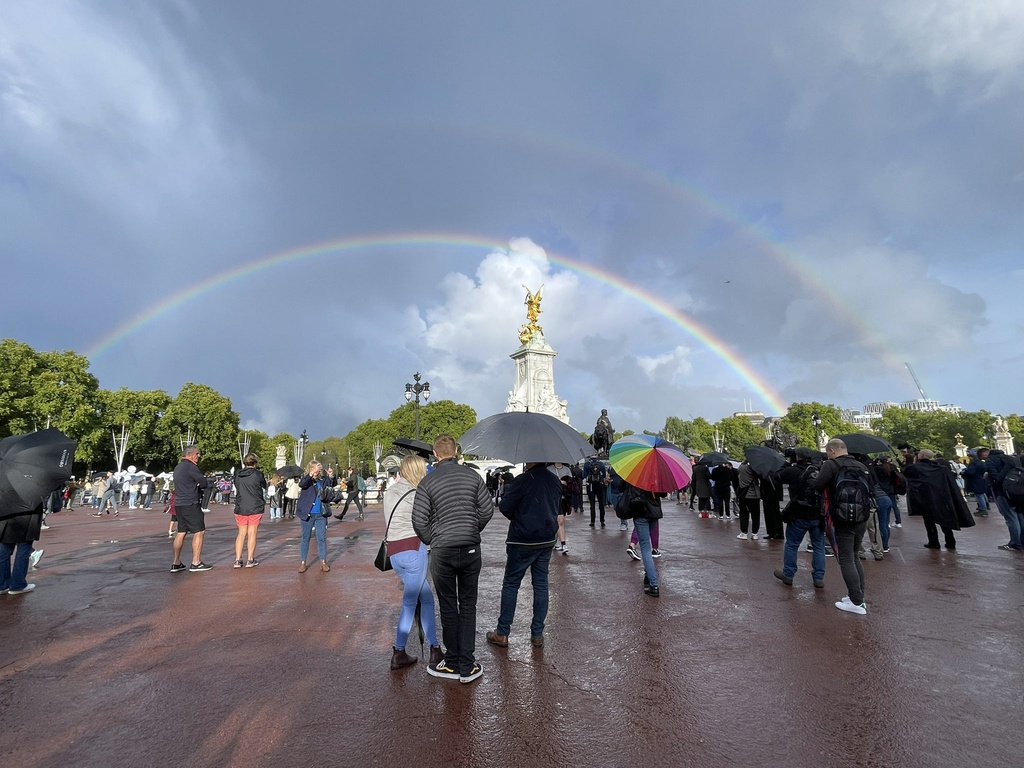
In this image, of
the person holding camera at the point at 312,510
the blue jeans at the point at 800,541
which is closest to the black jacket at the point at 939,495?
the blue jeans at the point at 800,541

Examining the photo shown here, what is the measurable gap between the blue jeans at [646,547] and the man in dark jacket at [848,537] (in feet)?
6.80

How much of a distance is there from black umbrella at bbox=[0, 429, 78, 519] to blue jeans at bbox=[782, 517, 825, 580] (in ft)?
30.3

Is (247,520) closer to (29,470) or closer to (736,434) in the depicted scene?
(29,470)

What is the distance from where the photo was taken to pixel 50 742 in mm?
3525

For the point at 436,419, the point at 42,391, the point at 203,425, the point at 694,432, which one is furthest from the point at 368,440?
the point at 694,432

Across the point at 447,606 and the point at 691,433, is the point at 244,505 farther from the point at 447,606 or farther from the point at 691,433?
the point at 691,433

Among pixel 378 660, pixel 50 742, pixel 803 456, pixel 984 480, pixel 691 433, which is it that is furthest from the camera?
pixel 691 433

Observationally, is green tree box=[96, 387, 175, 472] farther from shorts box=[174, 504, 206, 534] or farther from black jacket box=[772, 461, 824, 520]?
black jacket box=[772, 461, 824, 520]

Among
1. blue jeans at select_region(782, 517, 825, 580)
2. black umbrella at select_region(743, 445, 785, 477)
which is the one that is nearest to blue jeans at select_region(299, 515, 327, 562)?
black umbrella at select_region(743, 445, 785, 477)

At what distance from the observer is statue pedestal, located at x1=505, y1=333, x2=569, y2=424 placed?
61375 mm

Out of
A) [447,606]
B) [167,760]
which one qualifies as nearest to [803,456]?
[447,606]

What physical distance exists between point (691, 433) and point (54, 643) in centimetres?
10624

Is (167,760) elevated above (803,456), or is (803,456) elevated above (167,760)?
(803,456)

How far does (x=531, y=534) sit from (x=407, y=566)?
1.14 metres
